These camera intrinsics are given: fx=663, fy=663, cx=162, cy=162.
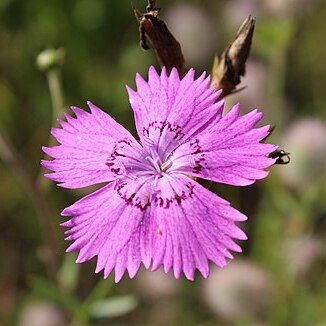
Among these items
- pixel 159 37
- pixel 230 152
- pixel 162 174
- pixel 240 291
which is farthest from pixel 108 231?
pixel 240 291

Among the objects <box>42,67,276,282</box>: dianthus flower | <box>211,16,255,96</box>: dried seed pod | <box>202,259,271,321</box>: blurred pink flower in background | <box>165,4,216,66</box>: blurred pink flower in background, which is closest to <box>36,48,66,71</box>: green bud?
<box>42,67,276,282</box>: dianthus flower

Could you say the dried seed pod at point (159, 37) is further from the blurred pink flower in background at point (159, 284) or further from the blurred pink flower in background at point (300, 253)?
the blurred pink flower in background at point (159, 284)

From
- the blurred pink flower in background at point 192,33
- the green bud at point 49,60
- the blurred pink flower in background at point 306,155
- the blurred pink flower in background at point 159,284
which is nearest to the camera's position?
the green bud at point 49,60

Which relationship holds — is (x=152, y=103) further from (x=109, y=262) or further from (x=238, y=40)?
(x=109, y=262)

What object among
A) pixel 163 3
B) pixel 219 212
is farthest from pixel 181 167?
pixel 163 3

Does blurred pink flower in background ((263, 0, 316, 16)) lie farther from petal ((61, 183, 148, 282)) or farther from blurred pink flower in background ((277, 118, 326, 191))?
petal ((61, 183, 148, 282))

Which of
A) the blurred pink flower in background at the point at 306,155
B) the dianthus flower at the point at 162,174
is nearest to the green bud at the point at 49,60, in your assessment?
the dianthus flower at the point at 162,174
